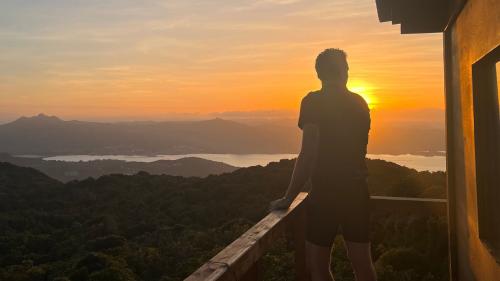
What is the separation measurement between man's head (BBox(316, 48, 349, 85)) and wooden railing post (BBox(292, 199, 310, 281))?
984 millimetres

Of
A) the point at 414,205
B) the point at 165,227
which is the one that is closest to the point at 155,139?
the point at 165,227

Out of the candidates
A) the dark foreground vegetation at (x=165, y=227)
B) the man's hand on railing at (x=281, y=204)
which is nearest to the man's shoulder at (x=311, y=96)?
the man's hand on railing at (x=281, y=204)

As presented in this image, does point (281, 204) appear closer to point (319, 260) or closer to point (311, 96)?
point (319, 260)

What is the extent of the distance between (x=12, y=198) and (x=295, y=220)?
1501 inches

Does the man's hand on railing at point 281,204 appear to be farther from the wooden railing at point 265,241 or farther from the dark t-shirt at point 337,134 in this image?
the dark t-shirt at point 337,134

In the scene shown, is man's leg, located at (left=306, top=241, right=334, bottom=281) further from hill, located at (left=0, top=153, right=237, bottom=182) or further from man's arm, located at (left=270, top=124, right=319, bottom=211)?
hill, located at (left=0, top=153, right=237, bottom=182)

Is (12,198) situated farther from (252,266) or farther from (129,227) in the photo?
(252,266)

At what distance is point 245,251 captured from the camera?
6.73 feet

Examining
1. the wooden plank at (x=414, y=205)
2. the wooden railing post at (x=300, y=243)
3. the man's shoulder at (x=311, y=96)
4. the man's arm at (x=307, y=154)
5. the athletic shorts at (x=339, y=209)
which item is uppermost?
the man's shoulder at (x=311, y=96)

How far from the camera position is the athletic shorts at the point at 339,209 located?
103 inches

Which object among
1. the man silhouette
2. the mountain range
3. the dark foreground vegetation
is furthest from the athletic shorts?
the mountain range

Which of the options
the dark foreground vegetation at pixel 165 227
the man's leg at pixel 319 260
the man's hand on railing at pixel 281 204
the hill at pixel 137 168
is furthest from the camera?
the hill at pixel 137 168

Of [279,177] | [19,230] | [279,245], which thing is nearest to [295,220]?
[279,245]

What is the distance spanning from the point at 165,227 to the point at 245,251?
19.8 meters
